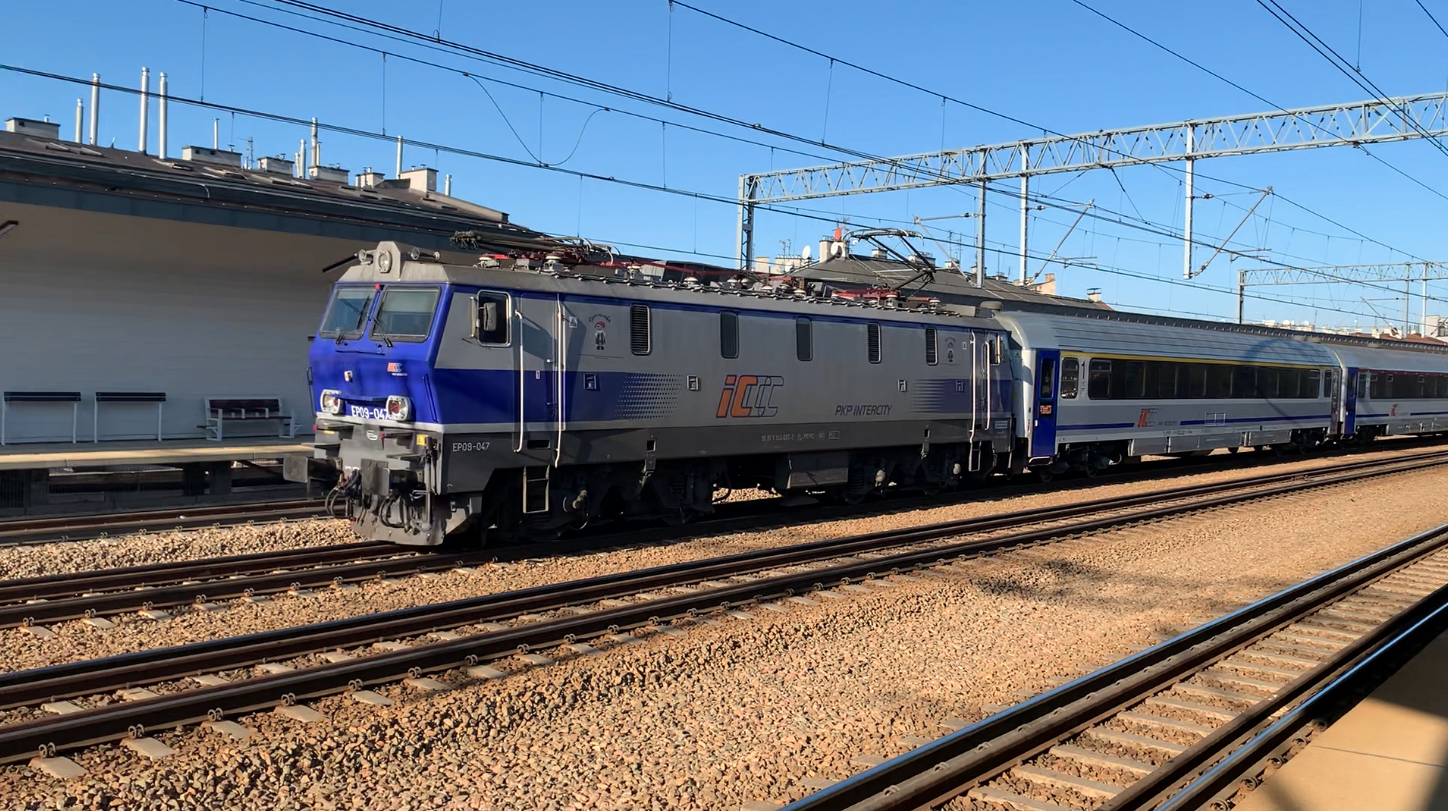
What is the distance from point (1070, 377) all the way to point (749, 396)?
967 centimetres

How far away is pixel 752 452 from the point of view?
1545cm

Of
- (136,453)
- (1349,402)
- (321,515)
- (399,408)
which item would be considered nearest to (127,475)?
(136,453)

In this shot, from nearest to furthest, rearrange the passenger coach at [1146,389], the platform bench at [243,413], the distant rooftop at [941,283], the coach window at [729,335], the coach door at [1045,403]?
the coach window at [729,335], the coach door at [1045,403], the passenger coach at [1146,389], the platform bench at [243,413], the distant rooftop at [941,283]

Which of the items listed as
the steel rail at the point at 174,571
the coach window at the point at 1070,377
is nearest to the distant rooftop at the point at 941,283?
the coach window at the point at 1070,377

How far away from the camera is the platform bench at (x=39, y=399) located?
63.9 ft

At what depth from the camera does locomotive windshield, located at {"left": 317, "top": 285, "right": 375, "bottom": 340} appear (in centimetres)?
1277

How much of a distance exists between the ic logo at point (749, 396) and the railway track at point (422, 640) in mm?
2378

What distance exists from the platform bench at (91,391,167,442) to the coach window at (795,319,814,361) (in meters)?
13.7

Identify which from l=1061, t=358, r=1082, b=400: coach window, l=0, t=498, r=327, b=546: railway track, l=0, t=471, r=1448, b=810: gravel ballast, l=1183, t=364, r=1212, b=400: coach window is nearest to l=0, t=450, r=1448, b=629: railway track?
l=0, t=471, r=1448, b=810: gravel ballast

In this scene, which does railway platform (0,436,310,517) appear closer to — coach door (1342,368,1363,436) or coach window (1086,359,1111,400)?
coach window (1086,359,1111,400)

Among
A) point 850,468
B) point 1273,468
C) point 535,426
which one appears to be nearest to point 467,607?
point 535,426

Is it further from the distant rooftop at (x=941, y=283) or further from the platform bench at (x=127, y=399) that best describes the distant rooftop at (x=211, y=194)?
the distant rooftop at (x=941, y=283)

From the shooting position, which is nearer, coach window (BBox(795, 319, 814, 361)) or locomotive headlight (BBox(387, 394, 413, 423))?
locomotive headlight (BBox(387, 394, 413, 423))

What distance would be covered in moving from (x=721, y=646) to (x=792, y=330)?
747cm
